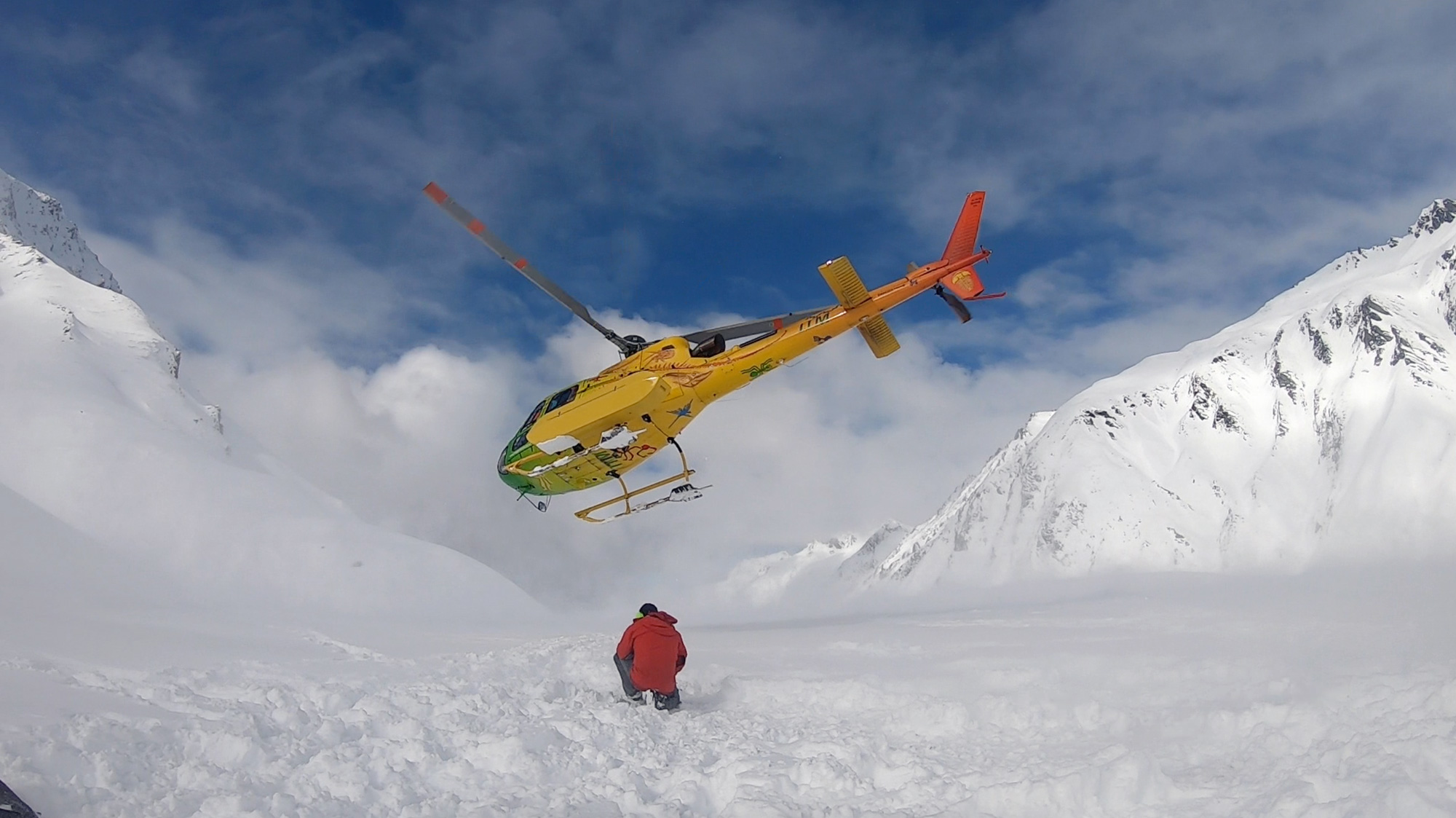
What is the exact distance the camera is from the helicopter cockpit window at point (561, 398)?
20.0m

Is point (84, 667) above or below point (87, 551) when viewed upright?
below

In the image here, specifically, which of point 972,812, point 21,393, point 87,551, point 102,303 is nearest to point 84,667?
point 972,812

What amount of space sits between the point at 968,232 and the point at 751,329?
18.5ft

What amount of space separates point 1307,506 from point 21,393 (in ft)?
626

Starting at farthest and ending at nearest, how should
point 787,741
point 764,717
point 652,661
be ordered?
point 652,661, point 764,717, point 787,741

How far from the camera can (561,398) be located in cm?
2033

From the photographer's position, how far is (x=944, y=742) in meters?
8.31

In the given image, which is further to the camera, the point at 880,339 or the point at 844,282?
the point at 880,339

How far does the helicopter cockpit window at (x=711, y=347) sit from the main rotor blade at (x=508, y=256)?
163 cm

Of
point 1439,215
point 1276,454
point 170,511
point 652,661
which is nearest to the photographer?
point 652,661

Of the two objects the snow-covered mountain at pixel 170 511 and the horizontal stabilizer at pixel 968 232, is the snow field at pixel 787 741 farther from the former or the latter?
the snow-covered mountain at pixel 170 511

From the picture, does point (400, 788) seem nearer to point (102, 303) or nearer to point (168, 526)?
point (168, 526)

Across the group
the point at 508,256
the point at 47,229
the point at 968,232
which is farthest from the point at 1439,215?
the point at 47,229

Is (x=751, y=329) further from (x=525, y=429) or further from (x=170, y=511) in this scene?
(x=170, y=511)
